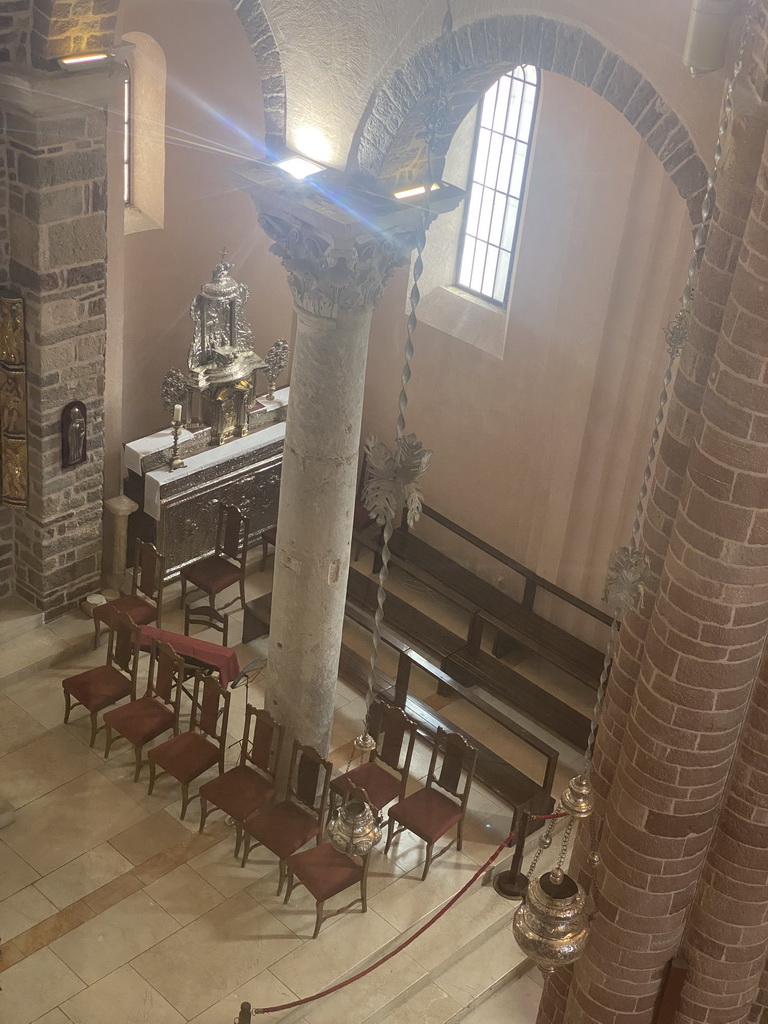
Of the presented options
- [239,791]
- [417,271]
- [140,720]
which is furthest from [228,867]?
[417,271]

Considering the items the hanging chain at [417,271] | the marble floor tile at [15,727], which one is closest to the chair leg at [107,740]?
the marble floor tile at [15,727]

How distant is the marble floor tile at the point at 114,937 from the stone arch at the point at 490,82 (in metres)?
4.45

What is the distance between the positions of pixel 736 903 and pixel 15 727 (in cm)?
537

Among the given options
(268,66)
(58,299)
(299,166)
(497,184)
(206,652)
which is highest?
(268,66)

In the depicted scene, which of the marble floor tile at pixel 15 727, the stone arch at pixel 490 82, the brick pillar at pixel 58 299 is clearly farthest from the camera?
the marble floor tile at pixel 15 727

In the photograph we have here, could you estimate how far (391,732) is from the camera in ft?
27.7

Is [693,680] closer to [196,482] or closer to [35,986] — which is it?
[35,986]

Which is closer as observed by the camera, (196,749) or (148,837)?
(148,837)

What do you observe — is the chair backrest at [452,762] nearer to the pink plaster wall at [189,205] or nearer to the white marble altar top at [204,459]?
the white marble altar top at [204,459]

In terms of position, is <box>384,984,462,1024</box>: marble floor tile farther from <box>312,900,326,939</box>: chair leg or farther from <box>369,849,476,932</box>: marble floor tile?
<box>312,900,326,939</box>: chair leg

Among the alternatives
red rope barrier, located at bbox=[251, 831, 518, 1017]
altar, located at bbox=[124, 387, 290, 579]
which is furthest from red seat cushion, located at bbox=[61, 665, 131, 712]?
red rope barrier, located at bbox=[251, 831, 518, 1017]

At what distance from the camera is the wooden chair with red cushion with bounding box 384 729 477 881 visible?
810 centimetres

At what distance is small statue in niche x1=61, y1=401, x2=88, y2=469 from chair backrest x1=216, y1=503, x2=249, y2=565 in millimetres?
1216

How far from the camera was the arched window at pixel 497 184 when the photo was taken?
997cm
